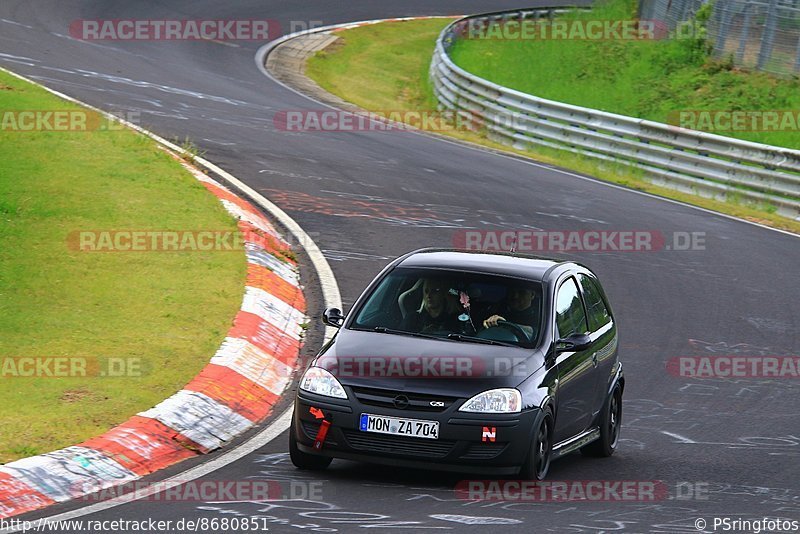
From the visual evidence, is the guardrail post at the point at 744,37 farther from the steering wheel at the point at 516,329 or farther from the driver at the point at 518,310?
the steering wheel at the point at 516,329

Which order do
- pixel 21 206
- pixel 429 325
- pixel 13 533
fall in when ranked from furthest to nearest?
pixel 21 206 < pixel 429 325 < pixel 13 533

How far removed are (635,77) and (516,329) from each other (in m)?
25.2

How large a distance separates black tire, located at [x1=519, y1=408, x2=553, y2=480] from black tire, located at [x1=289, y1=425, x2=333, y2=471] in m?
1.33

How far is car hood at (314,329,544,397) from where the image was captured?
28.7 feet

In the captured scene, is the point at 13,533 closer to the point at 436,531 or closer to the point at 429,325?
the point at 436,531

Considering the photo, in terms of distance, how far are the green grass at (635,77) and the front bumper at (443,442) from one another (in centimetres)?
1953

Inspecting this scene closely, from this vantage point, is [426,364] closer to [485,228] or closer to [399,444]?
[399,444]

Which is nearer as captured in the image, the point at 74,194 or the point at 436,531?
the point at 436,531

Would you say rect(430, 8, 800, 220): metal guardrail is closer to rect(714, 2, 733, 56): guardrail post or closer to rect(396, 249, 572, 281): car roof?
rect(714, 2, 733, 56): guardrail post

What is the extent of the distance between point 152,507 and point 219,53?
2906 centimetres

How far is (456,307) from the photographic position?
31.8 ft

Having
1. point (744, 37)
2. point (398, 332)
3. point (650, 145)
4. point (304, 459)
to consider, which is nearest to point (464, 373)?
point (398, 332)

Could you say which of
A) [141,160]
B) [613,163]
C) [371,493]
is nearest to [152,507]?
[371,493]

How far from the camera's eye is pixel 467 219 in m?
18.6
